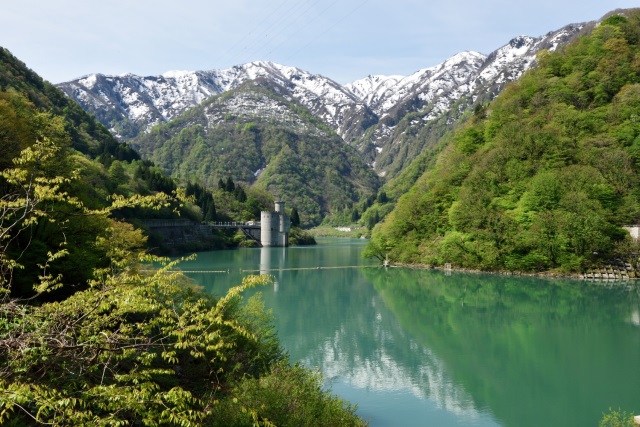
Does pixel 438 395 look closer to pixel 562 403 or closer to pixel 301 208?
pixel 562 403

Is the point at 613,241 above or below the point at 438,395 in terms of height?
above

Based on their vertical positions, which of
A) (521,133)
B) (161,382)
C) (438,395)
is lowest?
(438,395)

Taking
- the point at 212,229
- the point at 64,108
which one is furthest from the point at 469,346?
the point at 64,108

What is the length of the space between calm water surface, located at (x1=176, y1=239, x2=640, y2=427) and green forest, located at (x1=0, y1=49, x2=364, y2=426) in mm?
3252

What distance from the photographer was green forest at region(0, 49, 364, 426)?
205 inches

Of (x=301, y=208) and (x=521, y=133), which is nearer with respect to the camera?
(x=521, y=133)

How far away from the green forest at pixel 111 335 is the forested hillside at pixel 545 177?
1524 inches

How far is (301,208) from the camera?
19612 centimetres

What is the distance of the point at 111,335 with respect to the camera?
5.33 m

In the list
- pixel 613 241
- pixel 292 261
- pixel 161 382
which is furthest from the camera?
pixel 292 261

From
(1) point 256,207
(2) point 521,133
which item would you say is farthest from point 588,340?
(1) point 256,207

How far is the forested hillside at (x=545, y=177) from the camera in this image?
47406 mm

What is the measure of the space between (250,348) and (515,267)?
138ft

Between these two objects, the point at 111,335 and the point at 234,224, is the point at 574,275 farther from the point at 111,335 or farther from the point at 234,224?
the point at 234,224
